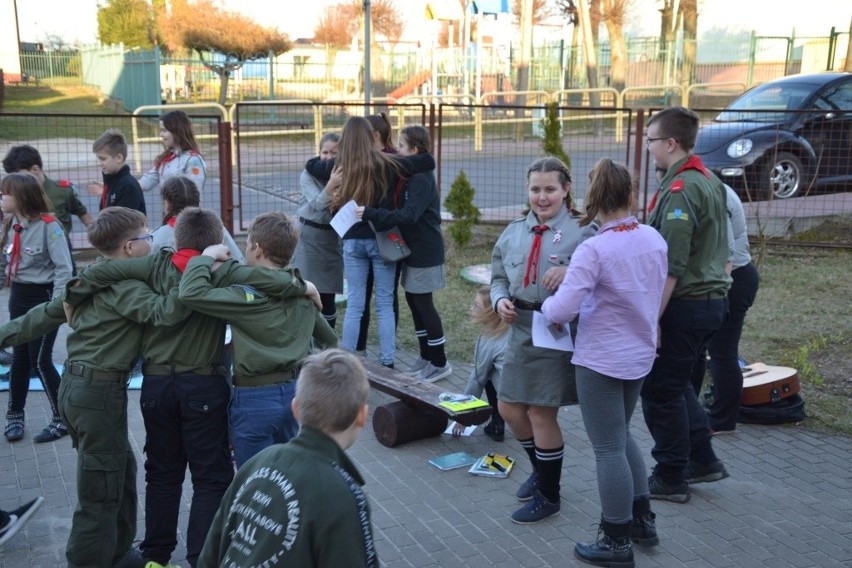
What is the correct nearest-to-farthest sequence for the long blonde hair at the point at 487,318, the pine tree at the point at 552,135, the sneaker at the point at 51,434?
1. the long blonde hair at the point at 487,318
2. the sneaker at the point at 51,434
3. the pine tree at the point at 552,135

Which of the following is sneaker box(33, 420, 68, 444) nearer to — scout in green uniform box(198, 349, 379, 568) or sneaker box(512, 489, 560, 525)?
sneaker box(512, 489, 560, 525)

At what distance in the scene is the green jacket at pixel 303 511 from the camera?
2223mm

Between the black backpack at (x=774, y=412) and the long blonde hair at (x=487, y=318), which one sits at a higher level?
the long blonde hair at (x=487, y=318)

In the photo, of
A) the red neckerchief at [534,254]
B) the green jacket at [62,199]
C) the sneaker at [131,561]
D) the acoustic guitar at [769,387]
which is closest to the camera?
the sneaker at [131,561]

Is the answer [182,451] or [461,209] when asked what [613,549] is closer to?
[182,451]

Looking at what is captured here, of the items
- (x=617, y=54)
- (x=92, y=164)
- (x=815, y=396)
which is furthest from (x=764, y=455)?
(x=617, y=54)

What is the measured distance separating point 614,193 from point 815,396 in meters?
3.46

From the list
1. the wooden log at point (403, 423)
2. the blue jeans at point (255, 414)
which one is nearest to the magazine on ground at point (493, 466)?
the wooden log at point (403, 423)

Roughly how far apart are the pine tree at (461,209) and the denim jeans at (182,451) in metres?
7.38

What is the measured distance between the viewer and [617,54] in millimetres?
34375

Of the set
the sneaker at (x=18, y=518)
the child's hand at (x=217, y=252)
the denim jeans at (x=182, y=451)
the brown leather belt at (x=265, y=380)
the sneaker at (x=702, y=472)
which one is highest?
the child's hand at (x=217, y=252)

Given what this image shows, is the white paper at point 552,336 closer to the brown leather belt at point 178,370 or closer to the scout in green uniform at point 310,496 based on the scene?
the brown leather belt at point 178,370

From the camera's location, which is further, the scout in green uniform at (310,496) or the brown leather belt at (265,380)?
the brown leather belt at (265,380)

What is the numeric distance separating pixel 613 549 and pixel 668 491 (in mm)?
850
